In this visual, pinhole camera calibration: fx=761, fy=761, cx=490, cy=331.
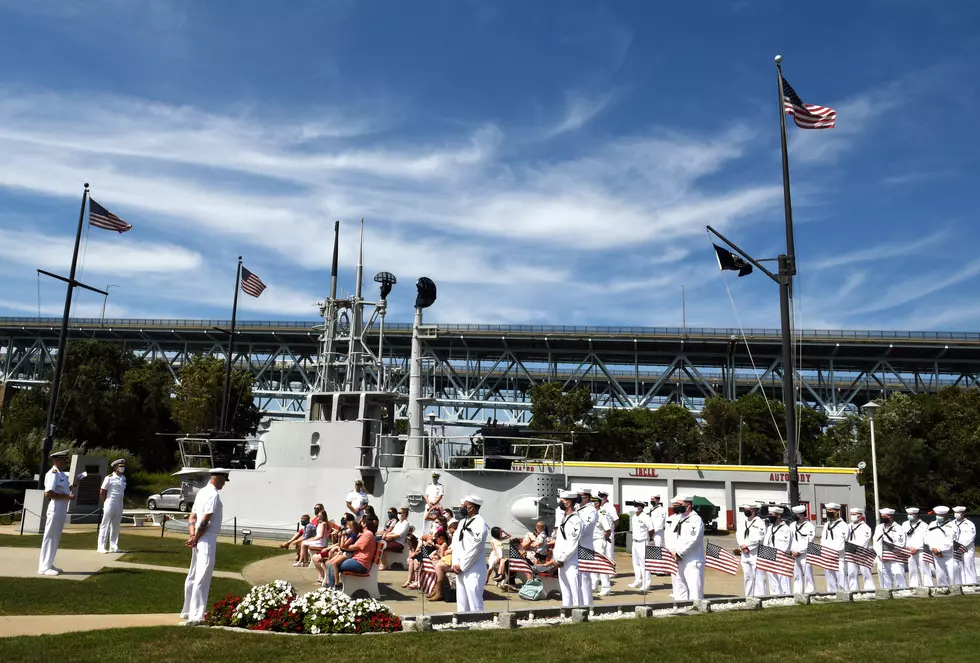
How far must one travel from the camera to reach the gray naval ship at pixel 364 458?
19359mm

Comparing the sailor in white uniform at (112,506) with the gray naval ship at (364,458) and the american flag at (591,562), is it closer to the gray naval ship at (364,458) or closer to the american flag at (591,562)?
the gray naval ship at (364,458)

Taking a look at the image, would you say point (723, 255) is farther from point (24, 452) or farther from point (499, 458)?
point (24, 452)

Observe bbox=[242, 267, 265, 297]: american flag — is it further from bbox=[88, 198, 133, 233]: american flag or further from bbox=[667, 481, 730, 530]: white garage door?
bbox=[667, 481, 730, 530]: white garage door

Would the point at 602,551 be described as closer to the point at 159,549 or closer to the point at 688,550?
the point at 688,550

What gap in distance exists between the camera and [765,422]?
5781 centimetres

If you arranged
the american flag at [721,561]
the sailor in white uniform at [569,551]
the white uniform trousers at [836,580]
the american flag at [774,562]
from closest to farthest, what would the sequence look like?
1. the sailor in white uniform at [569,551]
2. the american flag at [721,561]
3. the american flag at [774,562]
4. the white uniform trousers at [836,580]

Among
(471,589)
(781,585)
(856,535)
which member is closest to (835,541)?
(856,535)

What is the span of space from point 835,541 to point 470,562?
8.27 m

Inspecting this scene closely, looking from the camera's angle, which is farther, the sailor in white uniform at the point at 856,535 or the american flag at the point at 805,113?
the american flag at the point at 805,113

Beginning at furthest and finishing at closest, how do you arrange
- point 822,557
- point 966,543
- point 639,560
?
point 966,543 < point 639,560 < point 822,557

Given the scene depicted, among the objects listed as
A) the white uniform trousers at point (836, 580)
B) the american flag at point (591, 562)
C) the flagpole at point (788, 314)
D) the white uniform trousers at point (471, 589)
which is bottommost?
the white uniform trousers at point (836, 580)

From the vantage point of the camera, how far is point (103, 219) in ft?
84.7

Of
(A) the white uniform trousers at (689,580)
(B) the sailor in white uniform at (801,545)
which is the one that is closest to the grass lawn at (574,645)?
(A) the white uniform trousers at (689,580)

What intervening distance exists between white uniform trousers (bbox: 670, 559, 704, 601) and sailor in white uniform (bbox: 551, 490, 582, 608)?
2.20m
